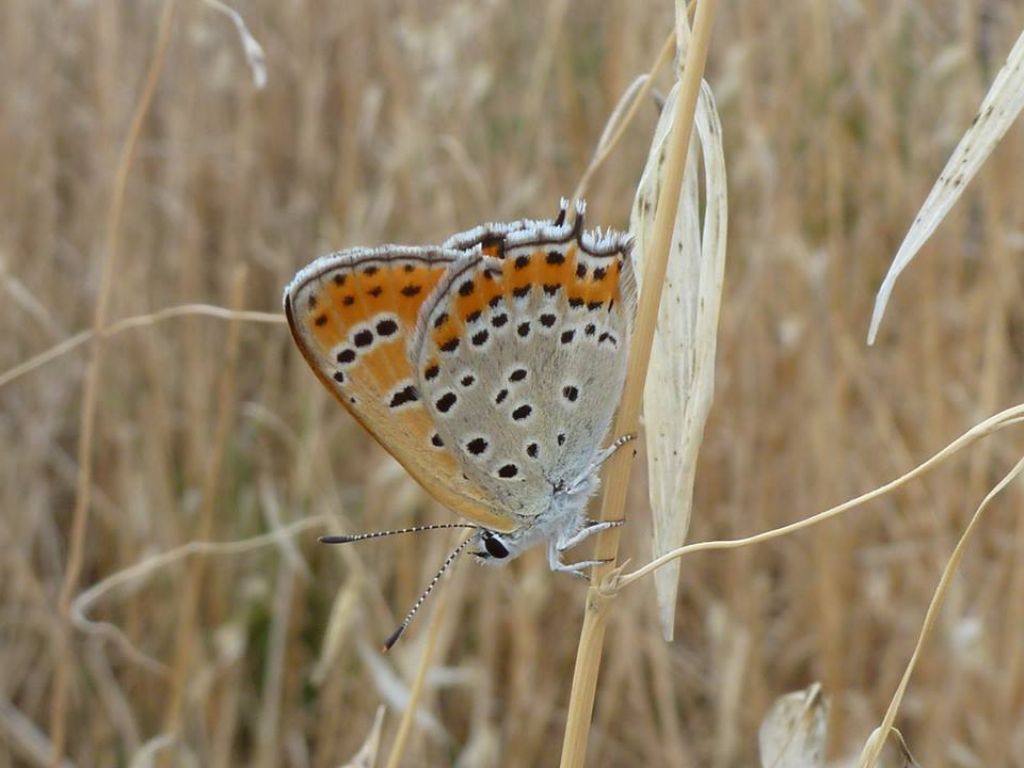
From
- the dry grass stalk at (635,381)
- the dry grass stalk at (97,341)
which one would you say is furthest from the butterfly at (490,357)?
the dry grass stalk at (97,341)

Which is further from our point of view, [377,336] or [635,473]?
[635,473]

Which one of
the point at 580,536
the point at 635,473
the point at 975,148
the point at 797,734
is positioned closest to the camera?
the point at 975,148

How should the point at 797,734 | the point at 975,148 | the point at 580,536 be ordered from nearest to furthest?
the point at 975,148 < the point at 797,734 < the point at 580,536

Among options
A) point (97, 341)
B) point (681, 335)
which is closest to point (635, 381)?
point (681, 335)

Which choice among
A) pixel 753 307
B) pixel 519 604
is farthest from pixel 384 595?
pixel 753 307

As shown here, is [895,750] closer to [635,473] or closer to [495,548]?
[495,548]

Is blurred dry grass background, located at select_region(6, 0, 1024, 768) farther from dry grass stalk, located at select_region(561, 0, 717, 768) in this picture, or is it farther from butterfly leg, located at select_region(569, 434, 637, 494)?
dry grass stalk, located at select_region(561, 0, 717, 768)
